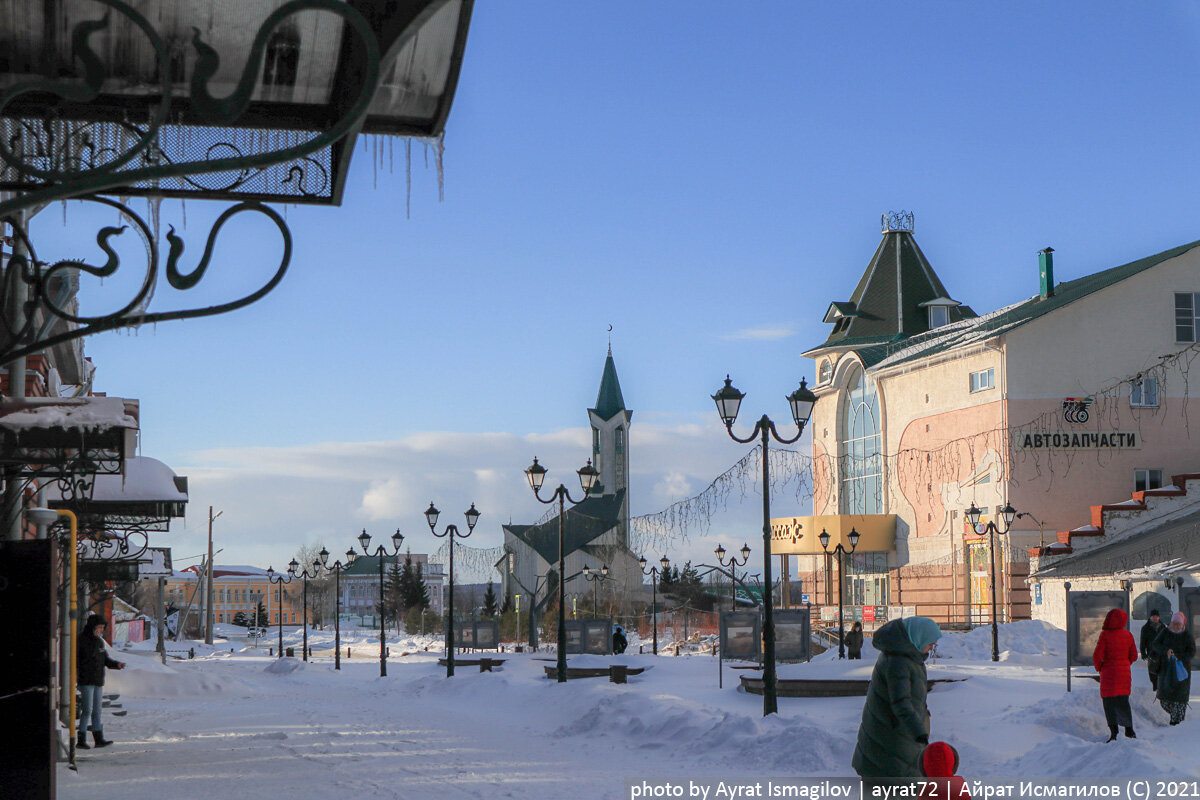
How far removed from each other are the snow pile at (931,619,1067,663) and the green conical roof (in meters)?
78.0

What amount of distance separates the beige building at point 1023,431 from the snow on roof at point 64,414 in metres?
32.6

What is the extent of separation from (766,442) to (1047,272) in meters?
37.6

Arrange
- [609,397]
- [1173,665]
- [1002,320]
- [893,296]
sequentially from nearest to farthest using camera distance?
[1173,665] < [1002,320] < [893,296] < [609,397]

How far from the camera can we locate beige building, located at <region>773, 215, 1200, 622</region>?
43.7m

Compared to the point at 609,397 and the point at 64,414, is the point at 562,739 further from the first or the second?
the point at 609,397

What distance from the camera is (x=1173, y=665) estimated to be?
1538cm

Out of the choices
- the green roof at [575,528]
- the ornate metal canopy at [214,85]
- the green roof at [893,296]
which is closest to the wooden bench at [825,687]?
the ornate metal canopy at [214,85]

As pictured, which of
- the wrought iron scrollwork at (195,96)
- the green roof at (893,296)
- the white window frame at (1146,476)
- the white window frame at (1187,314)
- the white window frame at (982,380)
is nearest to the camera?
the wrought iron scrollwork at (195,96)

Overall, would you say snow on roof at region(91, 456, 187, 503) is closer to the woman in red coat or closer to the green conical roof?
the woman in red coat

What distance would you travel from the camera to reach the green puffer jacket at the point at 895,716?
22.6 ft

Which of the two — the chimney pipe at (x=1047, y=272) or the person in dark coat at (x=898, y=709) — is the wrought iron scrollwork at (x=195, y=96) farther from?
the chimney pipe at (x=1047, y=272)

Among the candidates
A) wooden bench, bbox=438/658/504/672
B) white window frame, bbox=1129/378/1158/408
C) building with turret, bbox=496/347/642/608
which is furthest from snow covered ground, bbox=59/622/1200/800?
building with turret, bbox=496/347/642/608

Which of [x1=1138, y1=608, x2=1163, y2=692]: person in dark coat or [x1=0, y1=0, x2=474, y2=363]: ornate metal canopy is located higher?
[x1=0, y1=0, x2=474, y2=363]: ornate metal canopy

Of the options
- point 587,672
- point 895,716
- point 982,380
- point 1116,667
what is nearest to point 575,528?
point 982,380
